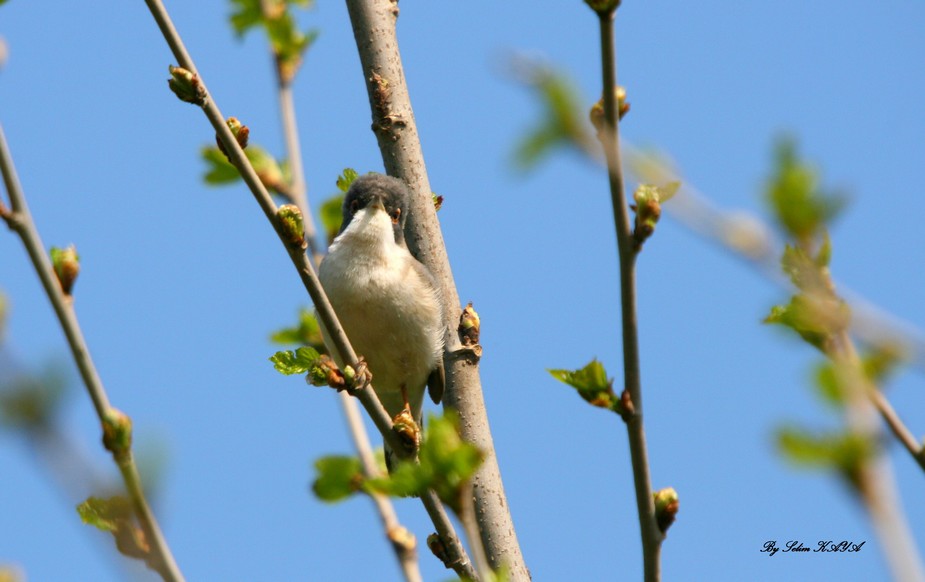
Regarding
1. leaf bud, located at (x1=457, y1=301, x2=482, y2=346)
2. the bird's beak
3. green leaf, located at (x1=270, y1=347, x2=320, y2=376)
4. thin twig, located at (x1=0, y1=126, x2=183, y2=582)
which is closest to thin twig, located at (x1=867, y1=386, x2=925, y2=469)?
thin twig, located at (x1=0, y1=126, x2=183, y2=582)

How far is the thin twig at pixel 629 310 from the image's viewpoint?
2.28 meters

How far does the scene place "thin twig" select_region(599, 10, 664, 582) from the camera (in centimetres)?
228

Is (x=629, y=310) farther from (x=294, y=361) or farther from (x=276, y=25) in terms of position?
(x=276, y=25)

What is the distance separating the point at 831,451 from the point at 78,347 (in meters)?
1.53

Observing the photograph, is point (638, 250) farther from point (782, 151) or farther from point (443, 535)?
point (443, 535)

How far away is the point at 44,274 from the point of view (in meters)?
2.27

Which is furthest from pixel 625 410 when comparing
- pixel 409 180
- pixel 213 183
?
pixel 213 183

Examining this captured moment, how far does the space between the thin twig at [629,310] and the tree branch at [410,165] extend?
178 centimetres

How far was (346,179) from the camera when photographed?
Answer: 5.12 metres

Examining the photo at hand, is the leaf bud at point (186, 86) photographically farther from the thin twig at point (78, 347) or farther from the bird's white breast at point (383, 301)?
the bird's white breast at point (383, 301)

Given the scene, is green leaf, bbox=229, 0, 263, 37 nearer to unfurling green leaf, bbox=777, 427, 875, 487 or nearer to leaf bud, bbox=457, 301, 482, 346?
leaf bud, bbox=457, 301, 482, 346

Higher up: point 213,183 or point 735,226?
point 213,183

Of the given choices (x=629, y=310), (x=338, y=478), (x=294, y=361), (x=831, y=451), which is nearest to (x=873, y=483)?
(x=831, y=451)

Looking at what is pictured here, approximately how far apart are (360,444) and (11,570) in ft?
6.13
